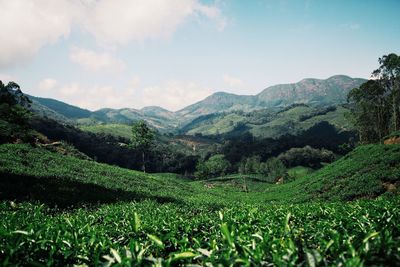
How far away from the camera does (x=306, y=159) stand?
523 feet

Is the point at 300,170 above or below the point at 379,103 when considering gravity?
below

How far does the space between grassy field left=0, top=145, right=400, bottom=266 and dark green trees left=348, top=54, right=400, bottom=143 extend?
2873cm

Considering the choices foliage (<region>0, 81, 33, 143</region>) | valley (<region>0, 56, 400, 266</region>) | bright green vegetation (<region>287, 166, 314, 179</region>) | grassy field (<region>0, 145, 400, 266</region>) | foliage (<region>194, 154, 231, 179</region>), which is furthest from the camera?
Answer: bright green vegetation (<region>287, 166, 314, 179</region>)

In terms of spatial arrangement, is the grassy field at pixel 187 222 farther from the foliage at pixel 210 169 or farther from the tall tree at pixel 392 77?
the foliage at pixel 210 169

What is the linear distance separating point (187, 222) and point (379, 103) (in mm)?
87261

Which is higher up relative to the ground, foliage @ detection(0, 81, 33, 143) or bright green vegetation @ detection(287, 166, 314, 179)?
foliage @ detection(0, 81, 33, 143)

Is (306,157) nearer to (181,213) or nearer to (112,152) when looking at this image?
(112,152)

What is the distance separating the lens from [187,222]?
9.66m

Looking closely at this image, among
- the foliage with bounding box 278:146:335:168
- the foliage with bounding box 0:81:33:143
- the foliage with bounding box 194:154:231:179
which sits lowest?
the foliage with bounding box 194:154:231:179

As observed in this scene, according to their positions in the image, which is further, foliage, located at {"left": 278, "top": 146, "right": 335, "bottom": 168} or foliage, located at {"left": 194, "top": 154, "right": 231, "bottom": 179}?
foliage, located at {"left": 278, "top": 146, "right": 335, "bottom": 168}

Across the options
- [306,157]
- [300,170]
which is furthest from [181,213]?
[306,157]

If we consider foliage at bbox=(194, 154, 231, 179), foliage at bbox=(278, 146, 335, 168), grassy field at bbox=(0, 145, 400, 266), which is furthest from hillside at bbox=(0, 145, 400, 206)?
foliage at bbox=(278, 146, 335, 168)

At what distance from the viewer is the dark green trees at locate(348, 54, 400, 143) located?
71938mm

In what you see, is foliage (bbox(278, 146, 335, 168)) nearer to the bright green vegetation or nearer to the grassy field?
the bright green vegetation
